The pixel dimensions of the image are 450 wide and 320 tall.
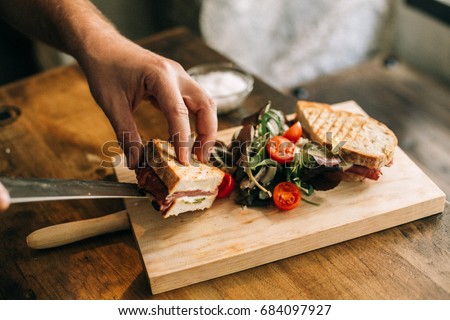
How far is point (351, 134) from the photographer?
6.98 feet

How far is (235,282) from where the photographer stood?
1.77m

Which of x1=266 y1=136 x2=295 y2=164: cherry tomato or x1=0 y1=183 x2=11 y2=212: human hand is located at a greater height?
x1=0 y1=183 x2=11 y2=212: human hand

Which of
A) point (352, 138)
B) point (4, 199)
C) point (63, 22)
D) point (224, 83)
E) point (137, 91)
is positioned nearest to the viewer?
point (4, 199)

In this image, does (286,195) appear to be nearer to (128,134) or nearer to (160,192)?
(160,192)

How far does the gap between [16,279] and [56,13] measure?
1.22 metres

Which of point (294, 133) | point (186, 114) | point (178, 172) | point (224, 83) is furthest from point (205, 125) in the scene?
point (224, 83)

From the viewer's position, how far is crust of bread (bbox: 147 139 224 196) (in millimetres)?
1847

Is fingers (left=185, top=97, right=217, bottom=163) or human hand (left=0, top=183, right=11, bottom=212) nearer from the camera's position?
human hand (left=0, top=183, right=11, bottom=212)

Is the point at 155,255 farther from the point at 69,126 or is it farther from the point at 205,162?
the point at 69,126

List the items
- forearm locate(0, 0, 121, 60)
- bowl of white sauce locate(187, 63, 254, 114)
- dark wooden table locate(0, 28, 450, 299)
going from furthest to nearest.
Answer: bowl of white sauce locate(187, 63, 254, 114) → forearm locate(0, 0, 121, 60) → dark wooden table locate(0, 28, 450, 299)

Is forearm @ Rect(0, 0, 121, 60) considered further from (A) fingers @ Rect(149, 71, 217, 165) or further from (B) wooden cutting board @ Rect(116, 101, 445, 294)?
(B) wooden cutting board @ Rect(116, 101, 445, 294)

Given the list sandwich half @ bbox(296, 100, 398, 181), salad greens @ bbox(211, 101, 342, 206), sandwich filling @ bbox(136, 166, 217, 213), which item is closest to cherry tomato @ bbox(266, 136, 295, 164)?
salad greens @ bbox(211, 101, 342, 206)

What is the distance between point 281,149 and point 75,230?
0.87 metres

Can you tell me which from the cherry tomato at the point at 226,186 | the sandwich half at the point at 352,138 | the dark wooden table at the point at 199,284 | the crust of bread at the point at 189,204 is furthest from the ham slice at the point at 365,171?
the crust of bread at the point at 189,204
